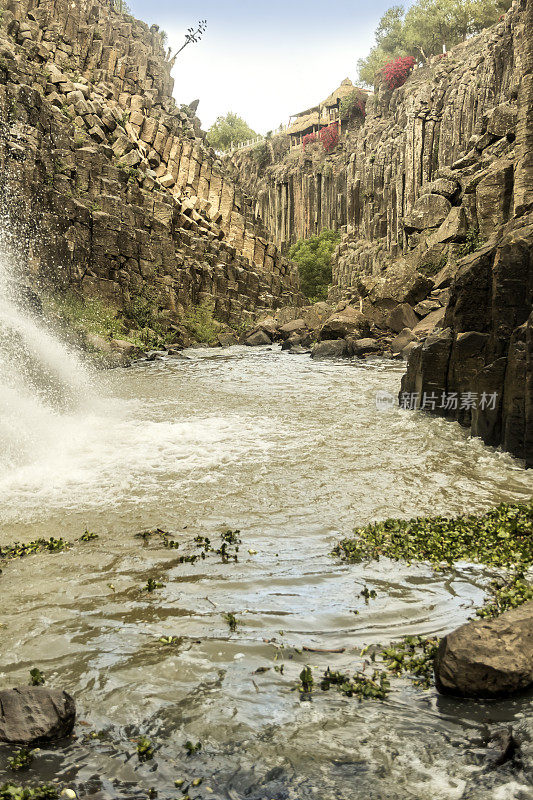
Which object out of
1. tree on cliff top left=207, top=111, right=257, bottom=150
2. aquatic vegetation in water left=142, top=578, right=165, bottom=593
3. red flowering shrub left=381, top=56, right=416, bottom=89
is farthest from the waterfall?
tree on cliff top left=207, top=111, right=257, bottom=150

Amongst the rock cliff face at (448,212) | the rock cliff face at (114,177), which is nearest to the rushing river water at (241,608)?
the rock cliff face at (448,212)

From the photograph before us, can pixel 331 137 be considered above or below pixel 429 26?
below

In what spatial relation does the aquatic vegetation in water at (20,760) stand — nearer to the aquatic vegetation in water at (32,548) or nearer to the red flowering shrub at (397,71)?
the aquatic vegetation in water at (32,548)

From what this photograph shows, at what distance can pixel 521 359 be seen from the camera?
30.2ft

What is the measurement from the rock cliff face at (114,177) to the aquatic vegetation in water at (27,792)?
2755cm

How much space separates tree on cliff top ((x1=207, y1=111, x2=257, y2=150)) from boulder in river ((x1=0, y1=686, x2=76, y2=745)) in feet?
299

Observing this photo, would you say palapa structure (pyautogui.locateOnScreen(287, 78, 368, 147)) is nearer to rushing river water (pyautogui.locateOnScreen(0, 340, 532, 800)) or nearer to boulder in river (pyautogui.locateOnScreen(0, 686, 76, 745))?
rushing river water (pyautogui.locateOnScreen(0, 340, 532, 800))

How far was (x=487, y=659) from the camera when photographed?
3303 millimetres

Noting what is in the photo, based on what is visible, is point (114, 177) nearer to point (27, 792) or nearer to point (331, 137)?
point (27, 792)

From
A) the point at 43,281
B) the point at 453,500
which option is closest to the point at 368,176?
the point at 43,281

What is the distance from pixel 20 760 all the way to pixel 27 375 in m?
14.0

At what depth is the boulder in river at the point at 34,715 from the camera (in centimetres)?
290

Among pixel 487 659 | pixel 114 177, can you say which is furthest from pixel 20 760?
pixel 114 177

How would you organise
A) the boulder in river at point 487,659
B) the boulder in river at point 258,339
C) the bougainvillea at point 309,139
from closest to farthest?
1. the boulder in river at point 487,659
2. the boulder in river at point 258,339
3. the bougainvillea at point 309,139
